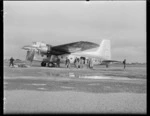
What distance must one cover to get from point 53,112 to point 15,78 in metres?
3.20

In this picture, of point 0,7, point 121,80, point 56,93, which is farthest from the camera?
point 121,80

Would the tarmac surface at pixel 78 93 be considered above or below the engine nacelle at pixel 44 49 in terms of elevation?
below

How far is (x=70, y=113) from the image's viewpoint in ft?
20.8

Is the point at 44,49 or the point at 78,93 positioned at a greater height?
the point at 44,49

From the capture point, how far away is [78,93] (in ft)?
26.2

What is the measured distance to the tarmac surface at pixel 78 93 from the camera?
6.66 metres

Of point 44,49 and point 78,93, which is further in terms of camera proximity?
point 44,49

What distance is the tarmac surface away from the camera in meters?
6.66

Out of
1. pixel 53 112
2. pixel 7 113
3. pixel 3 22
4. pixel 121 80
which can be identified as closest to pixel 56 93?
pixel 53 112

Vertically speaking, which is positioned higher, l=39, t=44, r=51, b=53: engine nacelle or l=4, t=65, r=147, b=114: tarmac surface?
l=39, t=44, r=51, b=53: engine nacelle

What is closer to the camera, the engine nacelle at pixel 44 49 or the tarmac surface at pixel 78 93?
the tarmac surface at pixel 78 93

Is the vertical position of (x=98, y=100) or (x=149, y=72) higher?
(x=149, y=72)

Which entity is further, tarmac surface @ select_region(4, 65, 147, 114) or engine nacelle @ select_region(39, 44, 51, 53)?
engine nacelle @ select_region(39, 44, 51, 53)

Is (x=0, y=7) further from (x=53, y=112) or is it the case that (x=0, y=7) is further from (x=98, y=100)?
(x=98, y=100)
